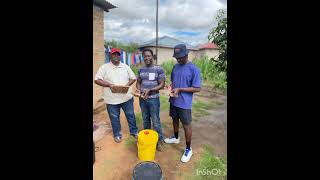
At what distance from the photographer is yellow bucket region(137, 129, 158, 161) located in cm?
252

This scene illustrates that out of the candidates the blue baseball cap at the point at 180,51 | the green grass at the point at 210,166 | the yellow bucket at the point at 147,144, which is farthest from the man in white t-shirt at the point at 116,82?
the green grass at the point at 210,166

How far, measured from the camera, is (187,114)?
2637 mm

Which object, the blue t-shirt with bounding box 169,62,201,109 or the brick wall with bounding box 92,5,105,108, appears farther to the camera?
the brick wall with bounding box 92,5,105,108

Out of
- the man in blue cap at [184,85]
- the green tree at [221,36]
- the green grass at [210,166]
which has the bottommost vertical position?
the green grass at [210,166]

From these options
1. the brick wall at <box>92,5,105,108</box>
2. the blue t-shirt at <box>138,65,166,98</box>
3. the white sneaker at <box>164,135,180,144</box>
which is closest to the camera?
the blue t-shirt at <box>138,65,166,98</box>

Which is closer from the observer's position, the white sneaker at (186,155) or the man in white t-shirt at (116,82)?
the white sneaker at (186,155)

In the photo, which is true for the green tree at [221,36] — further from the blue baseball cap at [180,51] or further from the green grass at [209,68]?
the blue baseball cap at [180,51]

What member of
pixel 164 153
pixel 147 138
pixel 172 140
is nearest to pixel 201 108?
pixel 172 140

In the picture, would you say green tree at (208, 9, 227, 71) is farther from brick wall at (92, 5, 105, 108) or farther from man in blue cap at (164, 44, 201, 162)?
brick wall at (92, 5, 105, 108)

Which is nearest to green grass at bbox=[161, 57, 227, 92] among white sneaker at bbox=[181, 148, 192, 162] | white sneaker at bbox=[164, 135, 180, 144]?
white sneaker at bbox=[164, 135, 180, 144]

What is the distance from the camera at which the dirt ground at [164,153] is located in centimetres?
242

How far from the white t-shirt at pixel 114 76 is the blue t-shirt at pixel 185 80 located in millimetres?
679

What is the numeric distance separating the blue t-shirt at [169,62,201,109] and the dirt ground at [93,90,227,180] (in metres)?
0.68
